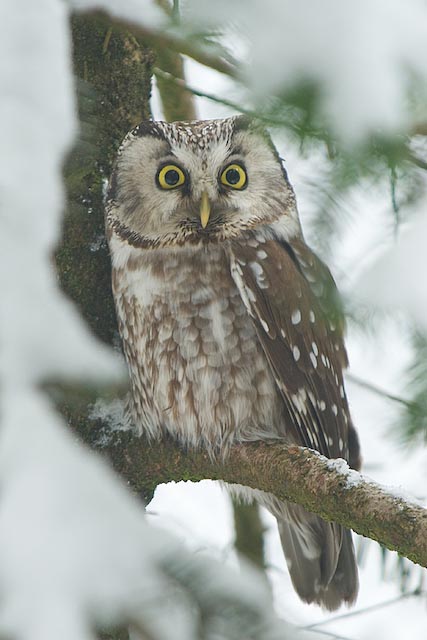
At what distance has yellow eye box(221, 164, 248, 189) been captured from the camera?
2.66 metres

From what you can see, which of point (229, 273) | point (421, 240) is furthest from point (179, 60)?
point (421, 240)

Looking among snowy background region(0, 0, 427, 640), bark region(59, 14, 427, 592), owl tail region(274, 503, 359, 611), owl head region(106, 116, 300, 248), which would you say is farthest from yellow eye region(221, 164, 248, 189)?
snowy background region(0, 0, 427, 640)

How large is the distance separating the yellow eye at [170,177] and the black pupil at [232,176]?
13cm

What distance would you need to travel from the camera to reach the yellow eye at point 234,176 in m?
2.66

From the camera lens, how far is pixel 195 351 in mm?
2619

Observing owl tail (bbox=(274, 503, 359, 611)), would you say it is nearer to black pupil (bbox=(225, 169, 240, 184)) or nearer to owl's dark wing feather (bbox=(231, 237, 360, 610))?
owl's dark wing feather (bbox=(231, 237, 360, 610))

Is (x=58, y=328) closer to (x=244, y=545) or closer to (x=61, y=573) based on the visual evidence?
(x=61, y=573)

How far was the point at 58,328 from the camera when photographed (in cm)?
99

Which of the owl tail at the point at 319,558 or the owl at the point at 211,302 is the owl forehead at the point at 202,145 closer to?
the owl at the point at 211,302

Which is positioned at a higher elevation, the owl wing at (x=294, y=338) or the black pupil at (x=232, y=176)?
the black pupil at (x=232, y=176)

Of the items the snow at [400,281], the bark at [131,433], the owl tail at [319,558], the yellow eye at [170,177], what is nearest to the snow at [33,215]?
the snow at [400,281]

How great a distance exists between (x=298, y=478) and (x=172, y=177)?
1.04 meters

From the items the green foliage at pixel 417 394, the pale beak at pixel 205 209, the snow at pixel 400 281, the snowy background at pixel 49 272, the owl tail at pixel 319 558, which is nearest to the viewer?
the snowy background at pixel 49 272

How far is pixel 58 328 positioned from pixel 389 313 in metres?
0.38
